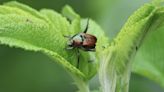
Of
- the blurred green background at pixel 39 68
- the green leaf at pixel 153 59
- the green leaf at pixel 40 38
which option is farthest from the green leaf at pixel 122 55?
the blurred green background at pixel 39 68

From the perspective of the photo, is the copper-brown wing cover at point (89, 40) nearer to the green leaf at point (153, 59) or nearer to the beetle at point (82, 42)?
the beetle at point (82, 42)

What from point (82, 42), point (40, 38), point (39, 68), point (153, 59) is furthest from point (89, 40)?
point (39, 68)

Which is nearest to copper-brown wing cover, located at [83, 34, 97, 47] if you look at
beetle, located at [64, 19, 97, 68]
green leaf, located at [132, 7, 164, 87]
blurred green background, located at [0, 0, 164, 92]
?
beetle, located at [64, 19, 97, 68]

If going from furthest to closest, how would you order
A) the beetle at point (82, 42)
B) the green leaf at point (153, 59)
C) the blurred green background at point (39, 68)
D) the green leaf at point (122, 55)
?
the blurred green background at point (39, 68) < the green leaf at point (153, 59) < the beetle at point (82, 42) < the green leaf at point (122, 55)

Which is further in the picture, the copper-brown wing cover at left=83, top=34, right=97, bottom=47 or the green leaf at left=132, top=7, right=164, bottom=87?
the green leaf at left=132, top=7, right=164, bottom=87

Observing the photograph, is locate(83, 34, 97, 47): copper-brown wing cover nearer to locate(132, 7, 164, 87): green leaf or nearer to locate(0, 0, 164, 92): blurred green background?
locate(132, 7, 164, 87): green leaf

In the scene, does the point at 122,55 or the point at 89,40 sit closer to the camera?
the point at 122,55

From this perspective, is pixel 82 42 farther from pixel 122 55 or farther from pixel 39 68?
pixel 39 68

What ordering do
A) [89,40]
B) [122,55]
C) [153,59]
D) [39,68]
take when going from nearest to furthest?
[122,55] → [89,40] → [153,59] → [39,68]

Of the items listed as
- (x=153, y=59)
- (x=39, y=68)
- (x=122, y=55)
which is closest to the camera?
(x=122, y=55)

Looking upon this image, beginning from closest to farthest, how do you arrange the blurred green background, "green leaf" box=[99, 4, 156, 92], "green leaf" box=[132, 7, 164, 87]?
"green leaf" box=[99, 4, 156, 92]
"green leaf" box=[132, 7, 164, 87]
the blurred green background

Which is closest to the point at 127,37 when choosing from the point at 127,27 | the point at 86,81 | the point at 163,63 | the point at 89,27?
the point at 127,27
